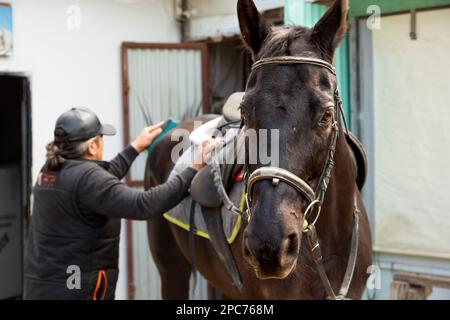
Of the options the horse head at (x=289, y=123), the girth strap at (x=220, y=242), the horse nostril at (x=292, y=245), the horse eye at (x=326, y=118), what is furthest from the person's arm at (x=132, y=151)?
the horse nostril at (x=292, y=245)

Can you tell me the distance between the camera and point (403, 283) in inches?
196

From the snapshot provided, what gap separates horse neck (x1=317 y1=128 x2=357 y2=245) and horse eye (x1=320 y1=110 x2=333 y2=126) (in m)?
0.33

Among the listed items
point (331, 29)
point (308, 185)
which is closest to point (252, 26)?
point (331, 29)

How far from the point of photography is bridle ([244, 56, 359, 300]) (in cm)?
236

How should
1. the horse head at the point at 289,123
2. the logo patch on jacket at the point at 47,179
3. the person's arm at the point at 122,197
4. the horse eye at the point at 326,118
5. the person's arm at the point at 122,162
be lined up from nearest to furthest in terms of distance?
the horse head at the point at 289,123
the horse eye at the point at 326,118
the person's arm at the point at 122,197
the logo patch on jacket at the point at 47,179
the person's arm at the point at 122,162

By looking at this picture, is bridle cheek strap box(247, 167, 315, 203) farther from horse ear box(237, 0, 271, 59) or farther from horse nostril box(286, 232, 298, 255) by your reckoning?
horse ear box(237, 0, 271, 59)

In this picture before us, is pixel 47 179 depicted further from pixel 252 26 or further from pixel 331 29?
pixel 331 29

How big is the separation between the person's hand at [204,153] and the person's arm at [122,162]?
28.3 inches

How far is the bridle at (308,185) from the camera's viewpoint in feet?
7.75

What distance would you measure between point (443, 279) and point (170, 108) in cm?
289

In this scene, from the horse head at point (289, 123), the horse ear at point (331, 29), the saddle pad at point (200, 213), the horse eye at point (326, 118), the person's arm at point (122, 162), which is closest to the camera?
the horse head at point (289, 123)

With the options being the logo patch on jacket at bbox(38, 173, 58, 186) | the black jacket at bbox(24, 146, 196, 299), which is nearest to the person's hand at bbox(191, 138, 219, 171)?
the black jacket at bbox(24, 146, 196, 299)

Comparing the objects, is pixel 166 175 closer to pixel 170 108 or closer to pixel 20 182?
pixel 170 108

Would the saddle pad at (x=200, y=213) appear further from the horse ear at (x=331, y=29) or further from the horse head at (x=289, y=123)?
the horse ear at (x=331, y=29)
